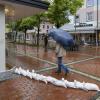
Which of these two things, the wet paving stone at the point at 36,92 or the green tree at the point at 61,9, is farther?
the green tree at the point at 61,9

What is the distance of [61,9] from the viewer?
2188cm

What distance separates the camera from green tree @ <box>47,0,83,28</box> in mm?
21844

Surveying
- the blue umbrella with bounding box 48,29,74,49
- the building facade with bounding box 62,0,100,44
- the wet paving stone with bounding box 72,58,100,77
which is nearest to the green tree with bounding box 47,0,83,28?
the wet paving stone with bounding box 72,58,100,77

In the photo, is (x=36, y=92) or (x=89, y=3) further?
(x=89, y=3)

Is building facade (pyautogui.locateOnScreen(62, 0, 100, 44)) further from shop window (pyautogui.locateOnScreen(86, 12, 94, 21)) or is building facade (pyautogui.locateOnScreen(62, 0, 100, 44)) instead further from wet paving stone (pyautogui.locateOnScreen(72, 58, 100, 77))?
wet paving stone (pyautogui.locateOnScreen(72, 58, 100, 77))

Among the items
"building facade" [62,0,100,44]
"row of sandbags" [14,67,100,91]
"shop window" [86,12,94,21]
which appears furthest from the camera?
"shop window" [86,12,94,21]

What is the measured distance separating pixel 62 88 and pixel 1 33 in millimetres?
3914

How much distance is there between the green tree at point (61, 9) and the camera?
71.7 ft

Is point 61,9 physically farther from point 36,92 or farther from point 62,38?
point 36,92

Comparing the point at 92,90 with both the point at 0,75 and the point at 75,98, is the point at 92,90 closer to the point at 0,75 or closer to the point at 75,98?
the point at 75,98

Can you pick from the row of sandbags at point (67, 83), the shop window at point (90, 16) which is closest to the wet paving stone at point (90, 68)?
the row of sandbags at point (67, 83)

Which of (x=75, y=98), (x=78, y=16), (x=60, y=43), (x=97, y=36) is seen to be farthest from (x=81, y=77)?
(x=78, y=16)

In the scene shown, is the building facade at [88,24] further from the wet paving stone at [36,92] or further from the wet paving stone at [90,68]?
the wet paving stone at [36,92]

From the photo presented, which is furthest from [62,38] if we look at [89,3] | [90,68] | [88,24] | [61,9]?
[89,3]
